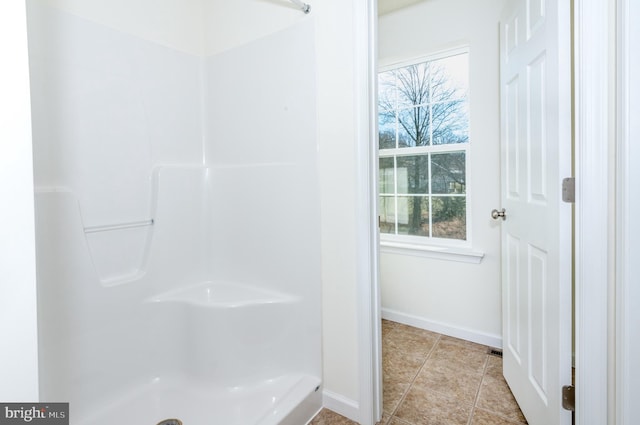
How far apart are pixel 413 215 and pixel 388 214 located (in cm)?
22

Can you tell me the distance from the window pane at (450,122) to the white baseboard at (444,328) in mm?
1381

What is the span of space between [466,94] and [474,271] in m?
1.29

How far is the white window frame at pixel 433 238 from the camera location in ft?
7.37

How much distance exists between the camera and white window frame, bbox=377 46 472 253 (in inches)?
88.4

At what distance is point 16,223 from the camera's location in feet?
2.38

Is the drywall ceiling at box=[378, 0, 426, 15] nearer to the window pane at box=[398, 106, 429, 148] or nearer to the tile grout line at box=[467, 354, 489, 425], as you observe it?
the window pane at box=[398, 106, 429, 148]

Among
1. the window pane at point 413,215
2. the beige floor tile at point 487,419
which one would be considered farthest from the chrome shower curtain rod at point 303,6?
the beige floor tile at point 487,419

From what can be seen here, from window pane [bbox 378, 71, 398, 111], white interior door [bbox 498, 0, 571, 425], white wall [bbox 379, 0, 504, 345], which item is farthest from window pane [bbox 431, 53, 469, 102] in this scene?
white interior door [bbox 498, 0, 571, 425]

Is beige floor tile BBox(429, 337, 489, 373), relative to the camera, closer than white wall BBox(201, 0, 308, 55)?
No

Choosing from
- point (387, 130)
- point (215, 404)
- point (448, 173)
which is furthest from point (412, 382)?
point (387, 130)

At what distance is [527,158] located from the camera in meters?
1.35

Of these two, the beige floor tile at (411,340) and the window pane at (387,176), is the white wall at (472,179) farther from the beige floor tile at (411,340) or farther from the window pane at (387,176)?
the window pane at (387,176)

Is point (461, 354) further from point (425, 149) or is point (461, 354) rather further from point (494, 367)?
point (425, 149)

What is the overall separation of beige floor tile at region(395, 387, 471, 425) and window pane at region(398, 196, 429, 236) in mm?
1238
